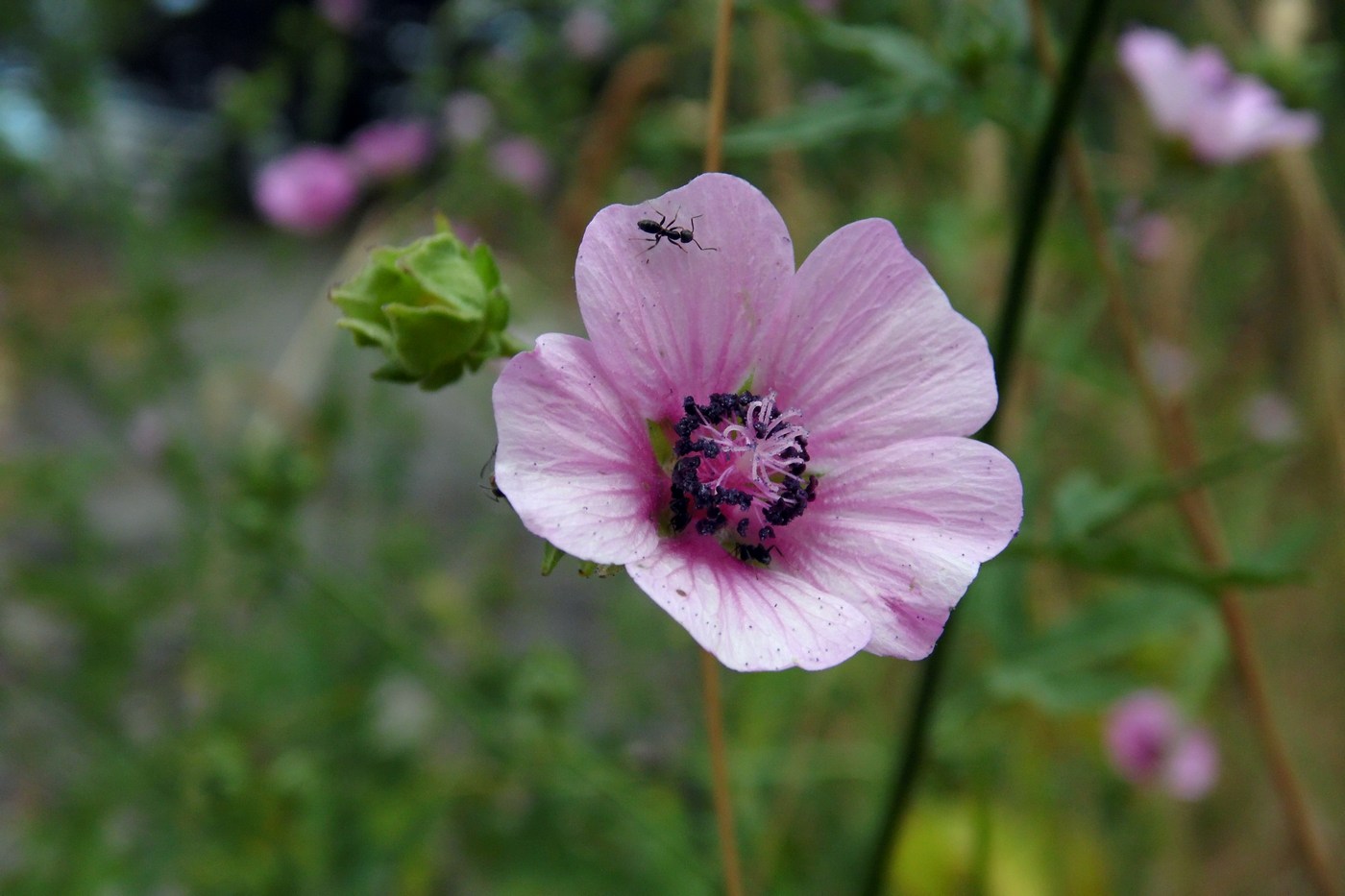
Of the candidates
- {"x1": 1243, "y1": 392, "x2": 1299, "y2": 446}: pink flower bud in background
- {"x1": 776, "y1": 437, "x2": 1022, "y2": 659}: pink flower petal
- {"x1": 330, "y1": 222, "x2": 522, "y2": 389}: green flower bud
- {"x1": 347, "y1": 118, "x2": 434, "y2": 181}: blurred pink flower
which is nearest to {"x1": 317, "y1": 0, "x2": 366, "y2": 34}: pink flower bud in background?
{"x1": 347, "y1": 118, "x2": 434, "y2": 181}: blurred pink flower

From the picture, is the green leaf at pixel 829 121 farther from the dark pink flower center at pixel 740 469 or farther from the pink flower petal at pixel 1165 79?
the pink flower petal at pixel 1165 79

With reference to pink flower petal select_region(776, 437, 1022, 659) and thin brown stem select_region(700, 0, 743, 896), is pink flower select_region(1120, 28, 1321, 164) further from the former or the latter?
pink flower petal select_region(776, 437, 1022, 659)

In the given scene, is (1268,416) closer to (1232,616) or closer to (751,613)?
(1232,616)

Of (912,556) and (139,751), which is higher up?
(912,556)

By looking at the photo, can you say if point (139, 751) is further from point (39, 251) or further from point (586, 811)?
point (39, 251)

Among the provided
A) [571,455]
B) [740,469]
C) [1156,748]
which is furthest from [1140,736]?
[571,455]

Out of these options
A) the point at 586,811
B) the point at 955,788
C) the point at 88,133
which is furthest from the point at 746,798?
the point at 88,133
